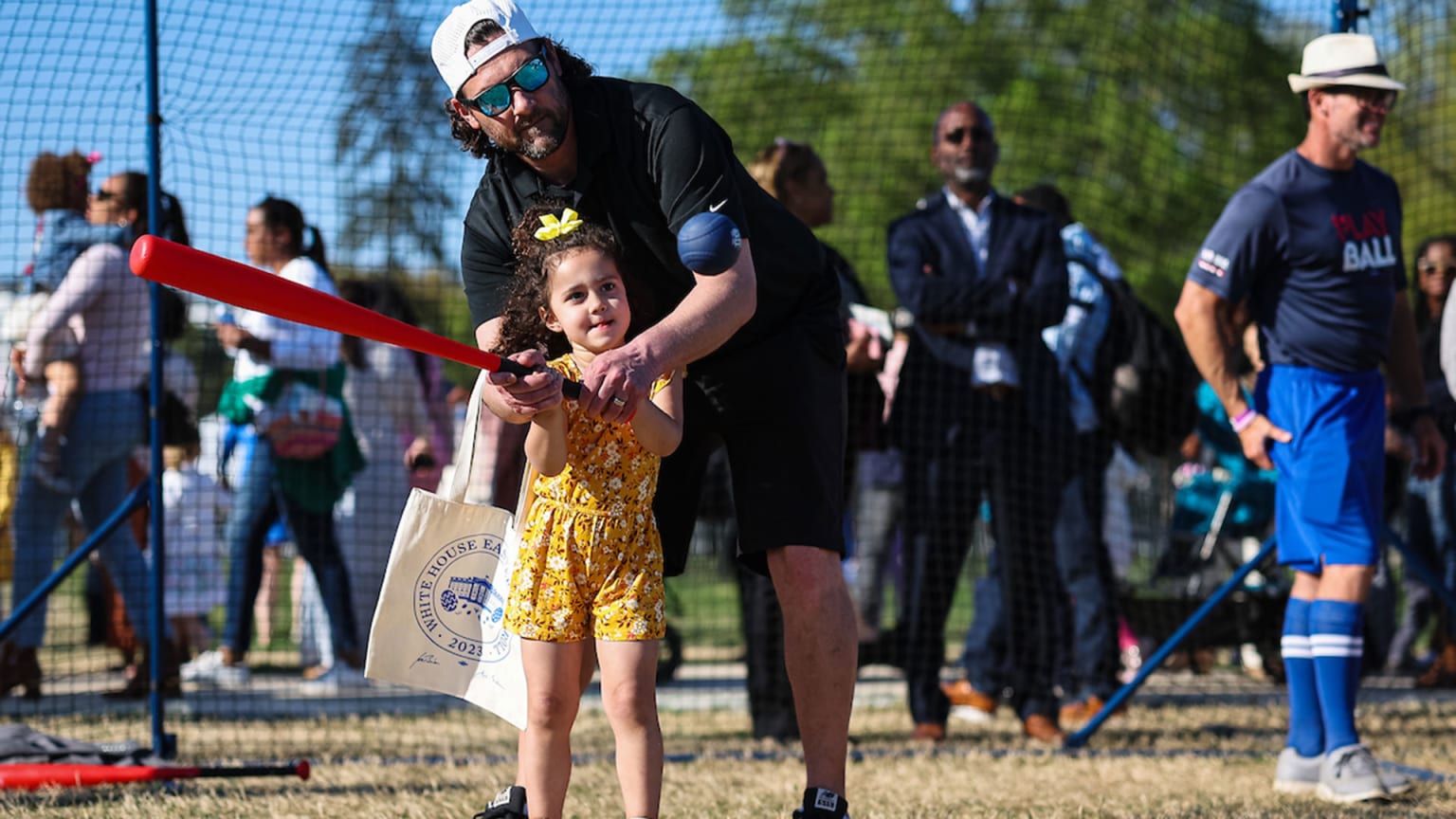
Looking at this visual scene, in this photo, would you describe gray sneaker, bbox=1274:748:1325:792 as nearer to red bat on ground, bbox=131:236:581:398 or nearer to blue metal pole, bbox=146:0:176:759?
red bat on ground, bbox=131:236:581:398

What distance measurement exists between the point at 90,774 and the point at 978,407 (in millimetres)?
3488

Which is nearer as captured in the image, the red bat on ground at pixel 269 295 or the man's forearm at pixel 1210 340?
the red bat on ground at pixel 269 295

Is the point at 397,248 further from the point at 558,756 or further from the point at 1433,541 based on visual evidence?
the point at 558,756

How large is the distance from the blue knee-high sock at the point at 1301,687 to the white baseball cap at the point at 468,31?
308cm

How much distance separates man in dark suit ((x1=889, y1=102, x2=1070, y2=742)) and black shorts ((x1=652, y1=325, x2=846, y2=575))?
2.60 metres

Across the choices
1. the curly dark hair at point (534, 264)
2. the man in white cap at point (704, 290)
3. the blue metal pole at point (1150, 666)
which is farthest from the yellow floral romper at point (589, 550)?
the blue metal pole at point (1150, 666)

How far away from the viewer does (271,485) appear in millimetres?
7664

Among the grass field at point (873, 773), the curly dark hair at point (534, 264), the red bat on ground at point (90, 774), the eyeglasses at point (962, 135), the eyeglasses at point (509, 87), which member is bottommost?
the grass field at point (873, 773)

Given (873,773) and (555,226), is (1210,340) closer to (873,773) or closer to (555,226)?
(873,773)

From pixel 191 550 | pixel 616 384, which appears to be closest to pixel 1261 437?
pixel 616 384

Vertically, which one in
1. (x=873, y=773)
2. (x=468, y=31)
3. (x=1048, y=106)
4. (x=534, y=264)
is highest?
(x=1048, y=106)

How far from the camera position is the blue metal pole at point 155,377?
552 cm

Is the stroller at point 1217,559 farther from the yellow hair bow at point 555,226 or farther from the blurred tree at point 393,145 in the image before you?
the yellow hair bow at point 555,226

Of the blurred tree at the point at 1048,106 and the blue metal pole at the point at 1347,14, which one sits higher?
the blurred tree at the point at 1048,106
